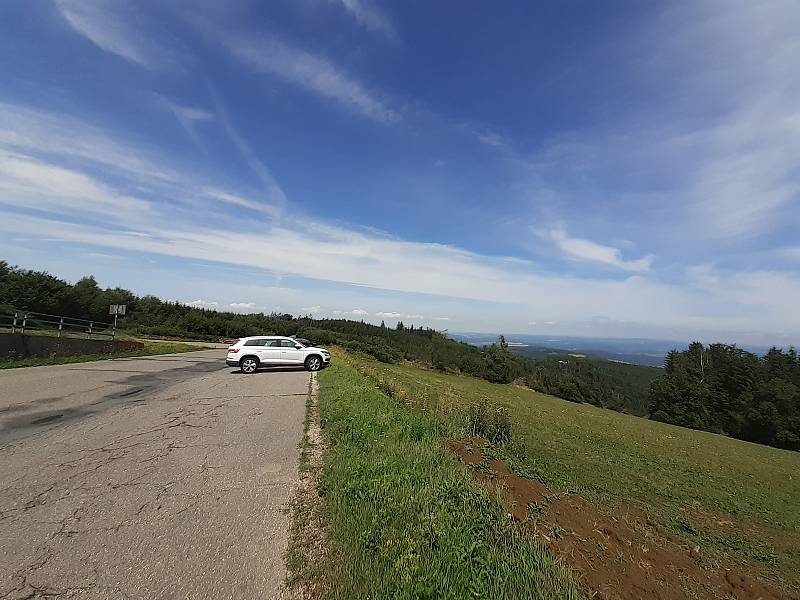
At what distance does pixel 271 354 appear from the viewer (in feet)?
63.3

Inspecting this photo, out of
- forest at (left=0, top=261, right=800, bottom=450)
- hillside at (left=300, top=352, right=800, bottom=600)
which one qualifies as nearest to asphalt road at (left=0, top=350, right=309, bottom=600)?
hillside at (left=300, top=352, right=800, bottom=600)

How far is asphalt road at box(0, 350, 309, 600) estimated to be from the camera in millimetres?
3191

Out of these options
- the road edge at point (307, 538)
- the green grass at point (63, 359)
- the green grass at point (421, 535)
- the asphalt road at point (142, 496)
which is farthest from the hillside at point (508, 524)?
the green grass at point (63, 359)

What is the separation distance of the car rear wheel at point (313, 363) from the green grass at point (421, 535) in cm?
1398

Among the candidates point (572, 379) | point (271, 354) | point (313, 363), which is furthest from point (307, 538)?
point (572, 379)

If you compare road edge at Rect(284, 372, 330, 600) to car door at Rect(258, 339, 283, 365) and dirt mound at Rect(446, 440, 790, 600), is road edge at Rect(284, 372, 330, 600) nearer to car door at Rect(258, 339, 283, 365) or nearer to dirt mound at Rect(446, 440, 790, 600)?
dirt mound at Rect(446, 440, 790, 600)

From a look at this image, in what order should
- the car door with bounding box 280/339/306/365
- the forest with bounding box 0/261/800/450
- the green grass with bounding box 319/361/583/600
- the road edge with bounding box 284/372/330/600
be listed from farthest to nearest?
the forest with bounding box 0/261/800/450, the car door with bounding box 280/339/306/365, the road edge with bounding box 284/372/330/600, the green grass with bounding box 319/361/583/600

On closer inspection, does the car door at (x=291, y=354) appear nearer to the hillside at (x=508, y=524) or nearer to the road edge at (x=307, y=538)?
the hillside at (x=508, y=524)

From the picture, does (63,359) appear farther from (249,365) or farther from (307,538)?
(307,538)

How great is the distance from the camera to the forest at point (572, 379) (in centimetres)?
4788

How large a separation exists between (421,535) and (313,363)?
56.4ft

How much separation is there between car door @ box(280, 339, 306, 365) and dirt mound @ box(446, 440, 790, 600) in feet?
49.1

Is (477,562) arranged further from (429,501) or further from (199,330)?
(199,330)

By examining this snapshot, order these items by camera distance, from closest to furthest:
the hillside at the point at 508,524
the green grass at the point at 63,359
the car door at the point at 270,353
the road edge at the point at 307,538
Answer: the road edge at the point at 307,538
the hillside at the point at 508,524
the green grass at the point at 63,359
the car door at the point at 270,353
